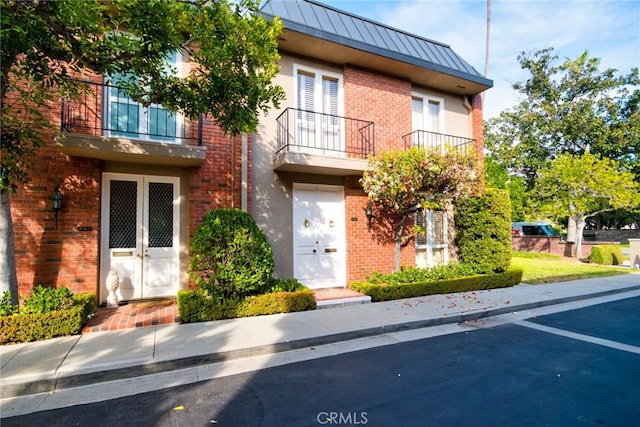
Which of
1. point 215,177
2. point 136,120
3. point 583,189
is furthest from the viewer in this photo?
point 583,189

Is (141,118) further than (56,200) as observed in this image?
Yes

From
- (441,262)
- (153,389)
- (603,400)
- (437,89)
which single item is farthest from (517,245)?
(153,389)

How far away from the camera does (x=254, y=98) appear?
16.4 ft

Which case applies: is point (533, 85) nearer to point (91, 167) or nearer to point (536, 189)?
point (536, 189)

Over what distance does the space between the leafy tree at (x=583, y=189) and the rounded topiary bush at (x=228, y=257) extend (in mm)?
16850

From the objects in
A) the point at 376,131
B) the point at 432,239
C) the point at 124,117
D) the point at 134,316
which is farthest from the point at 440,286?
the point at 124,117

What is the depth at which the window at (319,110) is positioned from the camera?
8352 millimetres

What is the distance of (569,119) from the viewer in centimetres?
2045

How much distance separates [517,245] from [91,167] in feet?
71.3

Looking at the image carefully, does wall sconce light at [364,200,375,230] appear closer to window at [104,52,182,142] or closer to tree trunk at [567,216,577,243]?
window at [104,52,182,142]

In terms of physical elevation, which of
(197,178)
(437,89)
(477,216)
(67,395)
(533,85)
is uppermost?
(533,85)

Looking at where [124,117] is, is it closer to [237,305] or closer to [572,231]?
[237,305]

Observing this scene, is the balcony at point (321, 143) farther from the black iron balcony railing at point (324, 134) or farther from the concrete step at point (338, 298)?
the concrete step at point (338, 298)

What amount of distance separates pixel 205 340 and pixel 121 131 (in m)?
4.69
